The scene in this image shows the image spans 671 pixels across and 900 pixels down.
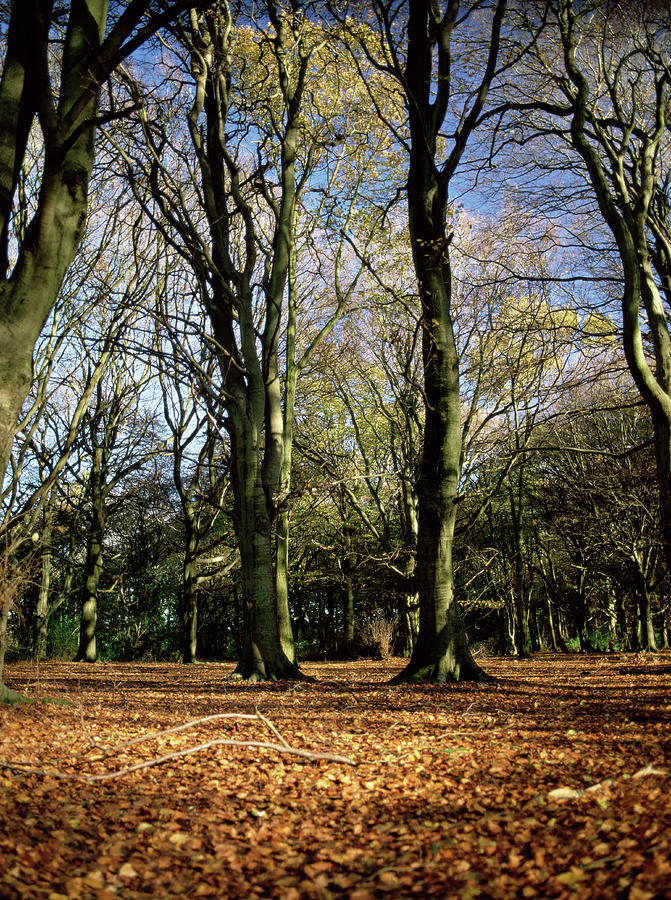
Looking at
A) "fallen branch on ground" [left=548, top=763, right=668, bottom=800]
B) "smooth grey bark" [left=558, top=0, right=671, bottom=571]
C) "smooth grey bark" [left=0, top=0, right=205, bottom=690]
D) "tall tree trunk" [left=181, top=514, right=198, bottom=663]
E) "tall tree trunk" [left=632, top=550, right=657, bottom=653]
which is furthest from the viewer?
"tall tree trunk" [left=181, top=514, right=198, bottom=663]

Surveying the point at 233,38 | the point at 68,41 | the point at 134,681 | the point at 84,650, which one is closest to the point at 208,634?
the point at 84,650

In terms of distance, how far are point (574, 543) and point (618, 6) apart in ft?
51.8

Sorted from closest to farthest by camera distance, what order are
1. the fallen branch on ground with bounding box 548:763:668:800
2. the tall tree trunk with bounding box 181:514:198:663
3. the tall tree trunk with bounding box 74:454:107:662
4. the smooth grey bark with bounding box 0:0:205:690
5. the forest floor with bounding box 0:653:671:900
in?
the forest floor with bounding box 0:653:671:900
the fallen branch on ground with bounding box 548:763:668:800
the smooth grey bark with bounding box 0:0:205:690
the tall tree trunk with bounding box 74:454:107:662
the tall tree trunk with bounding box 181:514:198:663

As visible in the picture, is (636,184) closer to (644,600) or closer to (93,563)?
(644,600)

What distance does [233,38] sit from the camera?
9672 mm

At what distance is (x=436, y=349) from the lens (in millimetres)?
8000

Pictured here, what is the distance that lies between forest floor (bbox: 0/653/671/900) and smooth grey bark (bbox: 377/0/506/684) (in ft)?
7.59

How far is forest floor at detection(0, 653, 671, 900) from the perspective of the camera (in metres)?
2.19

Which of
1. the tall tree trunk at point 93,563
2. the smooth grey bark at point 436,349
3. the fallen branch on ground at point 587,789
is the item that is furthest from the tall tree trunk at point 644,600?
the tall tree trunk at point 93,563

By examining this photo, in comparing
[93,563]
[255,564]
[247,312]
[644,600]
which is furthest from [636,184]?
[93,563]

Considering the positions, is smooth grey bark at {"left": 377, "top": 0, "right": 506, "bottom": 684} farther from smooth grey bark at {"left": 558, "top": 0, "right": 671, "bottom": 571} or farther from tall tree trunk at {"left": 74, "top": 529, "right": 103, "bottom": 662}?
tall tree trunk at {"left": 74, "top": 529, "right": 103, "bottom": 662}

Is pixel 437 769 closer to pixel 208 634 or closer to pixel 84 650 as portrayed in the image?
pixel 84 650

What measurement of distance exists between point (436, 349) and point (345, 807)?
237 inches

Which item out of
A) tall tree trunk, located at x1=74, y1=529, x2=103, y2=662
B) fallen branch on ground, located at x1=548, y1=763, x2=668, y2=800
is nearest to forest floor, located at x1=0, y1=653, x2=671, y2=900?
fallen branch on ground, located at x1=548, y1=763, x2=668, y2=800
